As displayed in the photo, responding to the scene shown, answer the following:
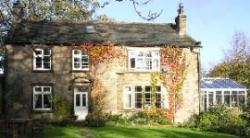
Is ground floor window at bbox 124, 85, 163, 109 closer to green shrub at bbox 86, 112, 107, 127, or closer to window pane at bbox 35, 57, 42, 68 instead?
green shrub at bbox 86, 112, 107, 127

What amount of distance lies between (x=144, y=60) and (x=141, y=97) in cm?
275

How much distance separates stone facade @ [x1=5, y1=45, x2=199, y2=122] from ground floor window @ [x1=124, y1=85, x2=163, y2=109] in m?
0.33

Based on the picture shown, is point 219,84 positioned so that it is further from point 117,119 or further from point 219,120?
point 117,119

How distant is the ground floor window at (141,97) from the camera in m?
39.5

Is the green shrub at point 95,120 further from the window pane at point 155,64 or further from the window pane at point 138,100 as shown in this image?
the window pane at point 155,64

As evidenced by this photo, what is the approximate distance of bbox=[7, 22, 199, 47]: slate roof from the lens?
1547 inches

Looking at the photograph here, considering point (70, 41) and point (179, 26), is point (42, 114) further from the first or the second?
point (179, 26)

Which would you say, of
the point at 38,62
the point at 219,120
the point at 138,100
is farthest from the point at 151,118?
the point at 38,62

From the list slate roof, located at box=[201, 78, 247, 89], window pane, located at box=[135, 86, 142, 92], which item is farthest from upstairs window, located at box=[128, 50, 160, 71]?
slate roof, located at box=[201, 78, 247, 89]

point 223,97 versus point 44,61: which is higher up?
point 44,61

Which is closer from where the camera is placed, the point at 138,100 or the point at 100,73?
the point at 100,73

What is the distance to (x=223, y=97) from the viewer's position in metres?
43.1

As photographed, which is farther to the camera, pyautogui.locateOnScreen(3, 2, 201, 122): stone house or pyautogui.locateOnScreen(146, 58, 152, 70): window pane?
pyautogui.locateOnScreen(146, 58, 152, 70): window pane

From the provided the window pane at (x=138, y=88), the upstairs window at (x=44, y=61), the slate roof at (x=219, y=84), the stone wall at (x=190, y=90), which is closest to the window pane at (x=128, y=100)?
the window pane at (x=138, y=88)
